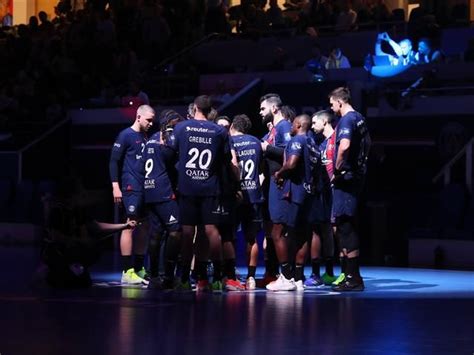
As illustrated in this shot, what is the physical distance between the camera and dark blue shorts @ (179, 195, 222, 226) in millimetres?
11578

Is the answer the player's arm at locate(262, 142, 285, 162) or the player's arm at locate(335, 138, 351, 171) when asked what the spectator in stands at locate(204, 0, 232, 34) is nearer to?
the player's arm at locate(262, 142, 285, 162)

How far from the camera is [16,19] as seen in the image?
32688 mm

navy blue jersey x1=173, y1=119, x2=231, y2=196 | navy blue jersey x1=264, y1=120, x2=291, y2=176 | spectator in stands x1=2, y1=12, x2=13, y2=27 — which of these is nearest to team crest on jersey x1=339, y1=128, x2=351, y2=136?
navy blue jersey x1=264, y1=120, x2=291, y2=176

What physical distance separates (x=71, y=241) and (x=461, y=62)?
9796 millimetres

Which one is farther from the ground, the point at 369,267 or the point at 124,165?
the point at 124,165

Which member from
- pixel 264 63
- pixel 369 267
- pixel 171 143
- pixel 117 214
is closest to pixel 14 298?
pixel 171 143

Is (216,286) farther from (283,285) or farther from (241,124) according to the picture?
(241,124)

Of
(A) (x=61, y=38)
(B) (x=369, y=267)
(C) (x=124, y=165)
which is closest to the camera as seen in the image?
(C) (x=124, y=165)

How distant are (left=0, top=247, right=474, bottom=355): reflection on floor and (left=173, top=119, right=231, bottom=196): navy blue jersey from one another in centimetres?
102

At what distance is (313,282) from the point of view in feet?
43.1

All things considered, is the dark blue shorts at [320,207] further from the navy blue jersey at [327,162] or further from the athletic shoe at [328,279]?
the athletic shoe at [328,279]

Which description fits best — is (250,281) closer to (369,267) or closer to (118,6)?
(369,267)

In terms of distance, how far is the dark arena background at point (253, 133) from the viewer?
28.6 feet

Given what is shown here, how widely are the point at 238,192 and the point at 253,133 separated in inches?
316
